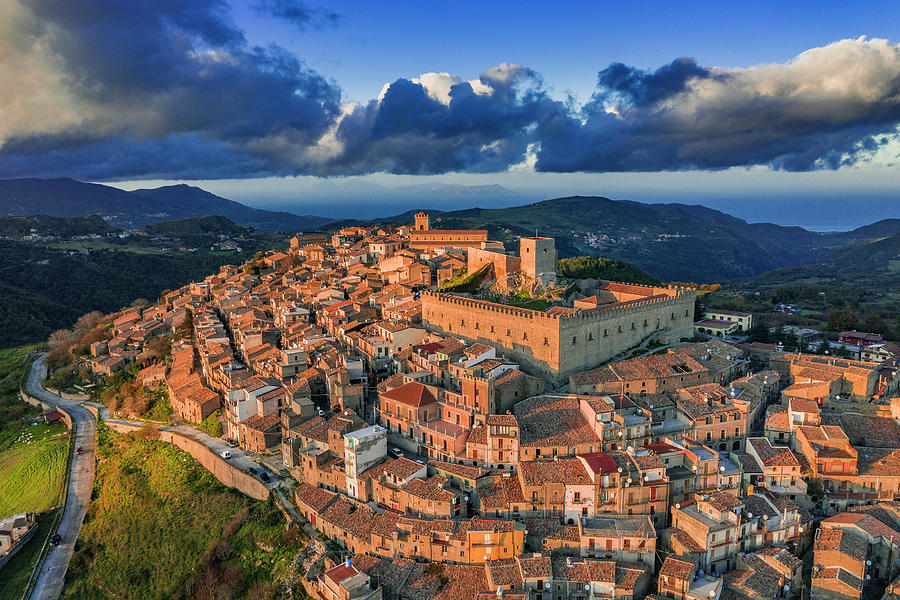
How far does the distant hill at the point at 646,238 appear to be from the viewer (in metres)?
138

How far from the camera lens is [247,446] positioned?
3253cm

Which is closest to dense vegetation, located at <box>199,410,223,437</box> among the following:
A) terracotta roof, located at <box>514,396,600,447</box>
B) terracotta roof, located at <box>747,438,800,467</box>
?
terracotta roof, located at <box>514,396,600,447</box>

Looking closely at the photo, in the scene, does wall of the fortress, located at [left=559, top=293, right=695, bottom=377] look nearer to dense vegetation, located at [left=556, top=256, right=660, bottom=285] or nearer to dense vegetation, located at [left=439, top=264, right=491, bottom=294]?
dense vegetation, located at [left=439, top=264, right=491, bottom=294]

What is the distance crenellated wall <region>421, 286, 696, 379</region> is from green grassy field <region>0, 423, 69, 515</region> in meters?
25.8

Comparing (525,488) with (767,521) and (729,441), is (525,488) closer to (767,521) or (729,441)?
(767,521)

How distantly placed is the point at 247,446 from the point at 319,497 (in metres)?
7.89

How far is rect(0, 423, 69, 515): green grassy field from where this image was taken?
36.6 meters

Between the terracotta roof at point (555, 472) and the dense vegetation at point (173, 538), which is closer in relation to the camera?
the terracotta roof at point (555, 472)

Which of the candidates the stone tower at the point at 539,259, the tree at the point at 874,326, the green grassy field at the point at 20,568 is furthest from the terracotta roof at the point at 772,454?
the green grassy field at the point at 20,568

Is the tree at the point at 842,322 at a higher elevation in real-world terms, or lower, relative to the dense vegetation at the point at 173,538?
higher

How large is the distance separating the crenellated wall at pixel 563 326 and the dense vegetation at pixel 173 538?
51.4 ft

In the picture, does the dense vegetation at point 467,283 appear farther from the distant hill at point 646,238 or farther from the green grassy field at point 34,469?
the distant hill at point 646,238

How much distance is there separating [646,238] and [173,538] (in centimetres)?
16073

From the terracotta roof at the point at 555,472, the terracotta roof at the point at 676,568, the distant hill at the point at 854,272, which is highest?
the terracotta roof at the point at 555,472
